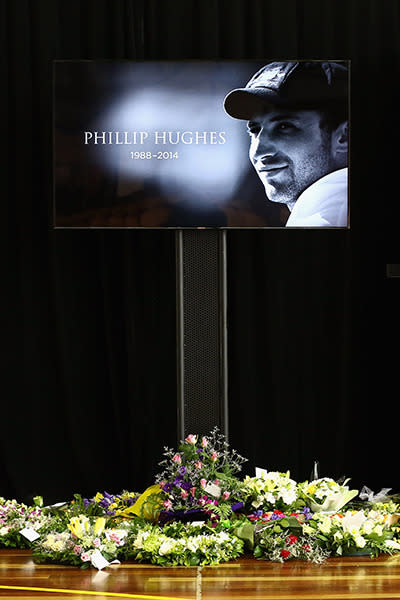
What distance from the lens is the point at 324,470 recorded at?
16.3ft

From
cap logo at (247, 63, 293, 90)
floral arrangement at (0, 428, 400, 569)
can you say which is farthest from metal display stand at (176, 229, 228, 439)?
cap logo at (247, 63, 293, 90)

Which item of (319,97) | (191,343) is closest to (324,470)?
(191,343)

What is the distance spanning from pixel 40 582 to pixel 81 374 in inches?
66.0

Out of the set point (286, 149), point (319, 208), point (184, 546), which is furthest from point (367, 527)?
point (286, 149)

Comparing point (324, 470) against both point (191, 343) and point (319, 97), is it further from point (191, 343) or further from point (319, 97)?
point (319, 97)

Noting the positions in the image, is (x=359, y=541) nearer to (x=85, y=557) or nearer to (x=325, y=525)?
(x=325, y=525)

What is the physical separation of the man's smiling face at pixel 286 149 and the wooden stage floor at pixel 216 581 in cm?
165

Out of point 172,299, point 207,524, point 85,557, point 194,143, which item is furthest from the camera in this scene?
point 172,299

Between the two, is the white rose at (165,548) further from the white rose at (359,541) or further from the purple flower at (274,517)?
the white rose at (359,541)

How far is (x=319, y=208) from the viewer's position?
4.20 meters

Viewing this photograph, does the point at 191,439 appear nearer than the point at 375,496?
Yes

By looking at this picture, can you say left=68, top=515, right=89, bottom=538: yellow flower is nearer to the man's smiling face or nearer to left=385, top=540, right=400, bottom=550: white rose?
left=385, top=540, right=400, bottom=550: white rose

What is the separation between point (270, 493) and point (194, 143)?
5.36 ft

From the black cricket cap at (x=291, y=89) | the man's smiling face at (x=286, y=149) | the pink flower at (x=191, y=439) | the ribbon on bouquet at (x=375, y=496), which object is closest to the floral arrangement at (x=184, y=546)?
the pink flower at (x=191, y=439)
